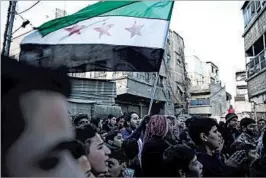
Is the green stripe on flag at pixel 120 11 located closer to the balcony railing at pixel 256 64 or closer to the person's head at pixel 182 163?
the person's head at pixel 182 163

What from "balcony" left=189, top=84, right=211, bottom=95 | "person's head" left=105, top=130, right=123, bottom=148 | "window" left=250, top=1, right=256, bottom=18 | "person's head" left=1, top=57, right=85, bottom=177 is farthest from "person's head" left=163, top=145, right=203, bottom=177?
"balcony" left=189, top=84, right=211, bottom=95

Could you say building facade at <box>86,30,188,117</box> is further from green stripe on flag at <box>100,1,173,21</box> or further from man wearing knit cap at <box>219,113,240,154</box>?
green stripe on flag at <box>100,1,173,21</box>

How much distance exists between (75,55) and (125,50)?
66 centimetres

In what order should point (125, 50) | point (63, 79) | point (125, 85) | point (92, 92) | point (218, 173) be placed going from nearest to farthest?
point (63, 79) < point (218, 173) < point (125, 50) < point (92, 92) < point (125, 85)

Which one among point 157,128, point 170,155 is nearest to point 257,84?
point 157,128

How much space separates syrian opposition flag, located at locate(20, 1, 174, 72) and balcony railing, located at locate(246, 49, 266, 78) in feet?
31.8

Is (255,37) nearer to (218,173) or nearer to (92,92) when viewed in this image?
(92,92)

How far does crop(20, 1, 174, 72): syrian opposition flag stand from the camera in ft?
12.6

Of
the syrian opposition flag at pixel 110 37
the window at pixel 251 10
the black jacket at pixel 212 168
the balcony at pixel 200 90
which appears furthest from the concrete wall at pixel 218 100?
the black jacket at pixel 212 168

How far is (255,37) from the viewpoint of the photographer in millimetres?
Result: 14219

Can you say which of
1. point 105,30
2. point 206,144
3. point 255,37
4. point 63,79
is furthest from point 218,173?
point 255,37

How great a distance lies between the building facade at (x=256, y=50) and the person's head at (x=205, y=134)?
10.7 metres

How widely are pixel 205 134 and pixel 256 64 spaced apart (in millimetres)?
12798

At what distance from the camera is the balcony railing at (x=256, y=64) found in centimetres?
1315
